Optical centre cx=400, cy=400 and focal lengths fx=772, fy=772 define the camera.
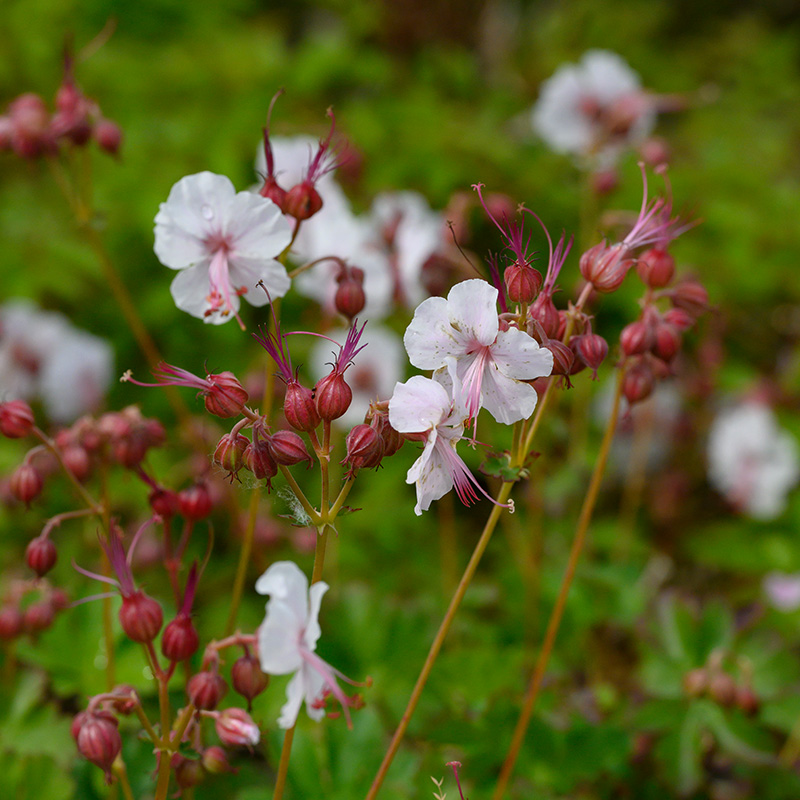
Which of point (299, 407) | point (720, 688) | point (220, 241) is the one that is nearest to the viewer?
point (299, 407)

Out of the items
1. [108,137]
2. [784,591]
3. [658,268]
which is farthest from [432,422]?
[784,591]

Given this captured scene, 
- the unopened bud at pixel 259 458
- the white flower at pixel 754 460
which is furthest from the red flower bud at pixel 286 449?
the white flower at pixel 754 460

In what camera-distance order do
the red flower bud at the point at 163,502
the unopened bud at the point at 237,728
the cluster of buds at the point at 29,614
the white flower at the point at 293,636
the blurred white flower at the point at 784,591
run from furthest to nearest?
the blurred white flower at the point at 784,591 < the cluster of buds at the point at 29,614 < the red flower bud at the point at 163,502 < the unopened bud at the point at 237,728 < the white flower at the point at 293,636

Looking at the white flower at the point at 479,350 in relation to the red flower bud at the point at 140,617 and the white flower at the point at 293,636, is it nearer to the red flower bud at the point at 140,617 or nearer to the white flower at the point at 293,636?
the white flower at the point at 293,636

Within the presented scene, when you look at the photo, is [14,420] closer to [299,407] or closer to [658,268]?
[299,407]

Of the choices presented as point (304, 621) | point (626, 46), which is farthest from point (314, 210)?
point (626, 46)

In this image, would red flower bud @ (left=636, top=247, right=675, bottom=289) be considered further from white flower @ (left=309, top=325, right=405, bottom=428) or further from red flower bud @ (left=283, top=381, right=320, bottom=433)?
white flower @ (left=309, top=325, right=405, bottom=428)

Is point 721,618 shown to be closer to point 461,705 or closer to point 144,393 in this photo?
point 461,705
